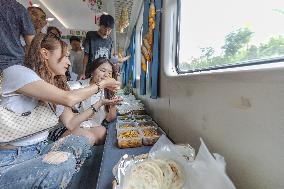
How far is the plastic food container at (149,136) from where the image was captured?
70.7 inches

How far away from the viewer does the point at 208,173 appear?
0.83m

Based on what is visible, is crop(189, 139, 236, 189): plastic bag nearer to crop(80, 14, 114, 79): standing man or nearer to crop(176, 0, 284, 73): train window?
crop(176, 0, 284, 73): train window

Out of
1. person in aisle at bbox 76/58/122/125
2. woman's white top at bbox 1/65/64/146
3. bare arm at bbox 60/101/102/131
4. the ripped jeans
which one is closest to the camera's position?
the ripped jeans

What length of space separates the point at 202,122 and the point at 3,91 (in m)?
1.11

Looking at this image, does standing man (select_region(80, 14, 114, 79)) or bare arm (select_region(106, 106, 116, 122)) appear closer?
bare arm (select_region(106, 106, 116, 122))

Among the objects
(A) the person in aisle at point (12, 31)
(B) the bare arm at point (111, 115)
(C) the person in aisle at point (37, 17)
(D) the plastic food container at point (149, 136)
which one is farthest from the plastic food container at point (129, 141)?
(C) the person in aisle at point (37, 17)

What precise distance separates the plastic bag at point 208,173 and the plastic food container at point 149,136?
89cm

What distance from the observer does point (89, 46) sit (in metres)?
3.77

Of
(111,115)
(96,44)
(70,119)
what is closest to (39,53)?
(70,119)

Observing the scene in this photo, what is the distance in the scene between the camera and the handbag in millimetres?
1213

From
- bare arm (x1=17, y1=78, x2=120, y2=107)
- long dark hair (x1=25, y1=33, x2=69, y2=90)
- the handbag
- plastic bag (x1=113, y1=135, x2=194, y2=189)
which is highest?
long dark hair (x1=25, y1=33, x2=69, y2=90)

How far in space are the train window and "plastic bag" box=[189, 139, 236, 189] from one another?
0.40 metres

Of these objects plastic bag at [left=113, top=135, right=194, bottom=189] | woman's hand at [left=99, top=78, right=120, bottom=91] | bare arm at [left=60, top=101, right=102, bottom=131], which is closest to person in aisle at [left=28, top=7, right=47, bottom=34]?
bare arm at [left=60, top=101, right=102, bottom=131]

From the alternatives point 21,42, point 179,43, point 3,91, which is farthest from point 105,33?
point 3,91
